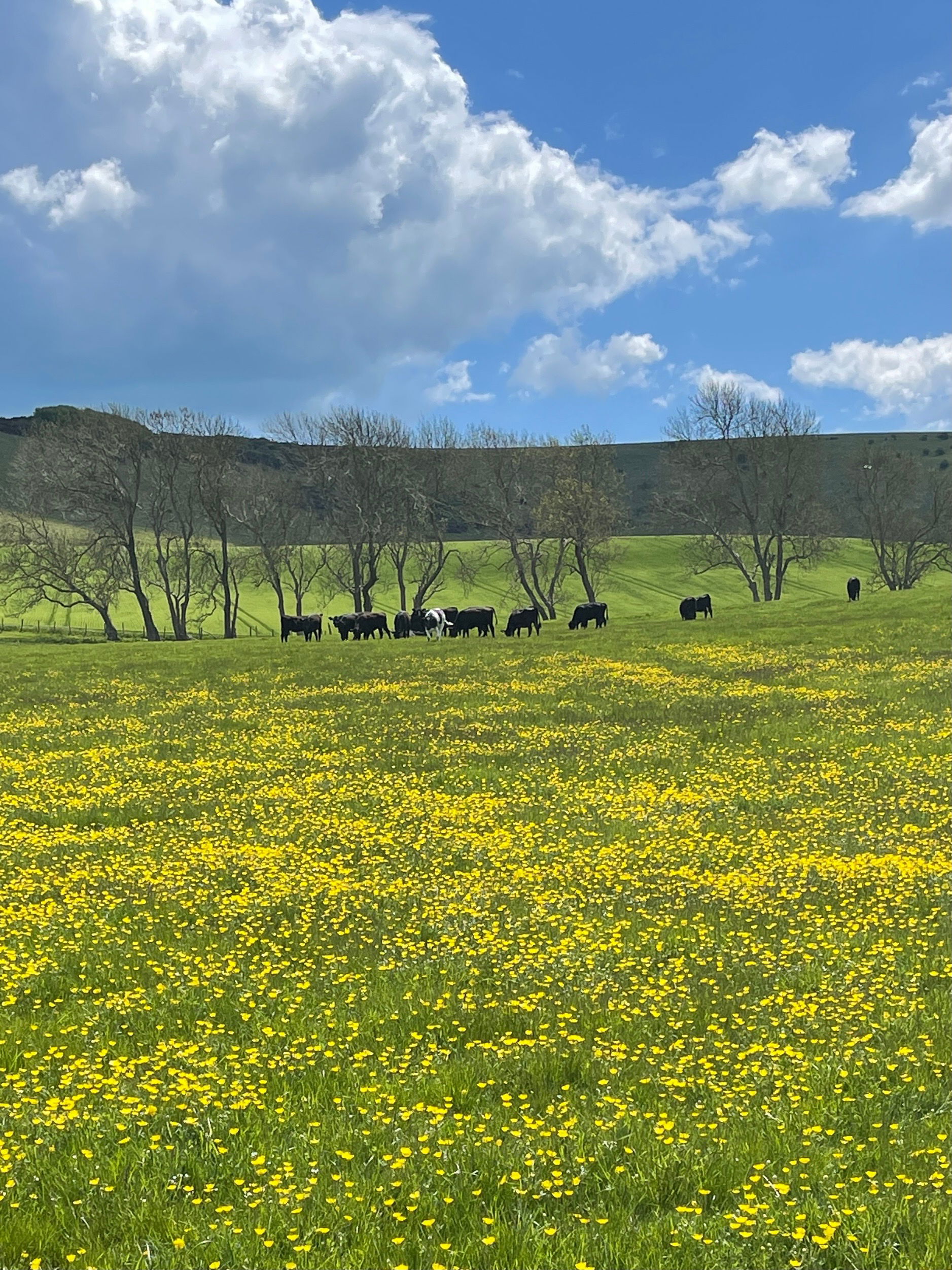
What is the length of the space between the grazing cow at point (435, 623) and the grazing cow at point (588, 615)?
28.6ft

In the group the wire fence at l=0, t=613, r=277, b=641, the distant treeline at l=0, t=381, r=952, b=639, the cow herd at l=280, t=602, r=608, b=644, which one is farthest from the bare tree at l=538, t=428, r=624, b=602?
the wire fence at l=0, t=613, r=277, b=641

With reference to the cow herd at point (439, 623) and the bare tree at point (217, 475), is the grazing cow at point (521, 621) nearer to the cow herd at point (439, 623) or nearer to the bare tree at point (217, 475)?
the cow herd at point (439, 623)

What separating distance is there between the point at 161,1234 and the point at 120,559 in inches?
3405

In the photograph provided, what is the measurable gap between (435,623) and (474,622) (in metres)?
2.50

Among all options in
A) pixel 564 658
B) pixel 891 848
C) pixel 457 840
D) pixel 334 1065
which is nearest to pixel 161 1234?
pixel 334 1065

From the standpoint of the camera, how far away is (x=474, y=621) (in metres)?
55.8

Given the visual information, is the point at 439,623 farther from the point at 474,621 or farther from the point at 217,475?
the point at 217,475

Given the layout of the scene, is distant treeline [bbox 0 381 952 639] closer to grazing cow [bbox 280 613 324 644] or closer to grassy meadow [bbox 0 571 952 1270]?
grazing cow [bbox 280 613 324 644]

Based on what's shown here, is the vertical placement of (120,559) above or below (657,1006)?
above

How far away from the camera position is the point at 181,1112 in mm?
5984

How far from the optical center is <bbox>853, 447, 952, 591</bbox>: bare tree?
314ft

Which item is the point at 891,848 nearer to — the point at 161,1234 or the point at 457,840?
the point at 457,840

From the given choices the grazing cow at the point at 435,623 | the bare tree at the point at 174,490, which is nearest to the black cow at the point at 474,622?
the grazing cow at the point at 435,623

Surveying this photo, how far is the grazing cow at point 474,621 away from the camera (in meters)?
55.4
